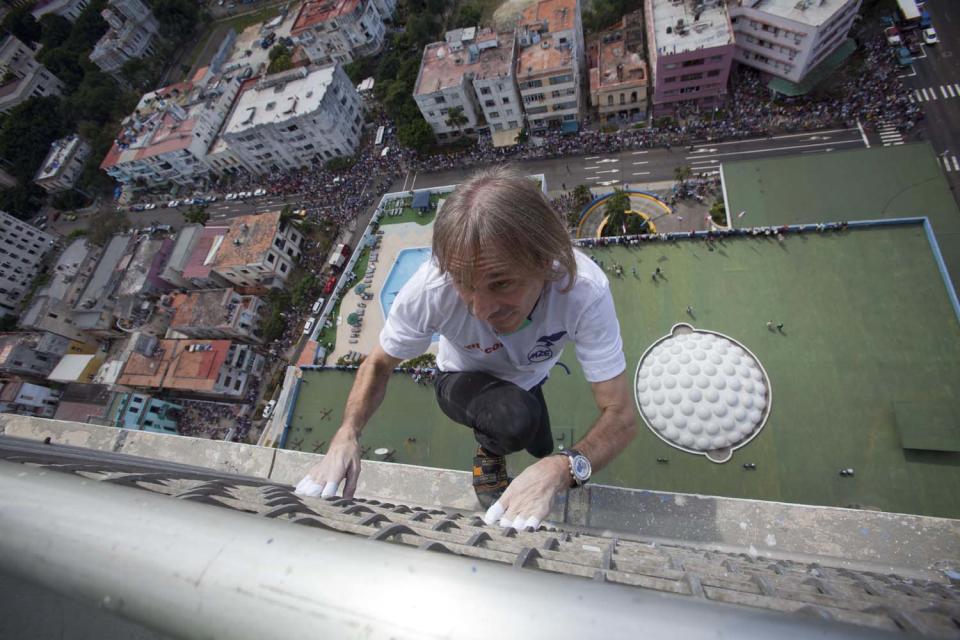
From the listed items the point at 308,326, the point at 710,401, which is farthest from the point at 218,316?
the point at 710,401

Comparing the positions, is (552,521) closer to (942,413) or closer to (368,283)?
(942,413)

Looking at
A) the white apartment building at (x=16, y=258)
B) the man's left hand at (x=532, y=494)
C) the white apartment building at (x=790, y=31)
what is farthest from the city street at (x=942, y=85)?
the white apartment building at (x=16, y=258)

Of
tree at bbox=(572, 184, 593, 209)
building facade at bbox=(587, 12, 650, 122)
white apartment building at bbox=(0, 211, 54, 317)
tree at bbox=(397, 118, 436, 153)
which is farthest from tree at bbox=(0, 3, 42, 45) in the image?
tree at bbox=(572, 184, 593, 209)

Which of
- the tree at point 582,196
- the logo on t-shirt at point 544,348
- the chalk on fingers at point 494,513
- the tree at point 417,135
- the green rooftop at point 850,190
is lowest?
the chalk on fingers at point 494,513

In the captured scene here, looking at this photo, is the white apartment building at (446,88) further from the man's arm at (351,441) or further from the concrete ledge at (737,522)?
the man's arm at (351,441)

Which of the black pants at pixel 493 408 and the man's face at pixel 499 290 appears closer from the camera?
the man's face at pixel 499 290

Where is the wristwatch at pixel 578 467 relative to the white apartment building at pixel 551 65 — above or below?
below

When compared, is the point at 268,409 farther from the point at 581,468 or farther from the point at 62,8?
the point at 62,8
